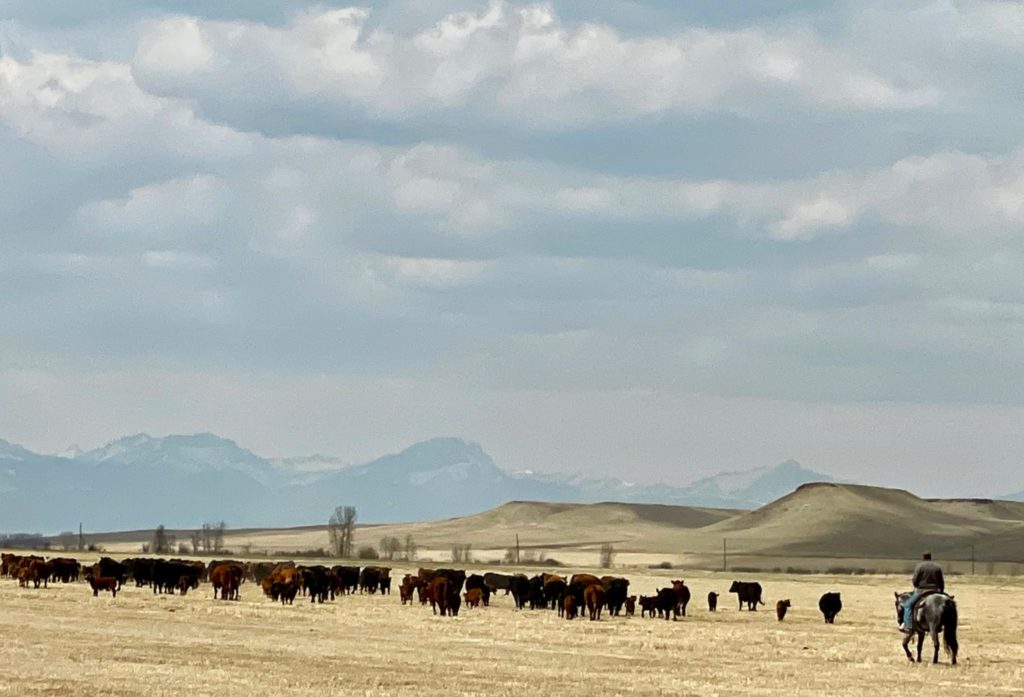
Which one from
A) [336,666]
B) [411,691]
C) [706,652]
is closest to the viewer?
[411,691]

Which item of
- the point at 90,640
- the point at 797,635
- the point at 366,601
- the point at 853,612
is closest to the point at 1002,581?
the point at 853,612

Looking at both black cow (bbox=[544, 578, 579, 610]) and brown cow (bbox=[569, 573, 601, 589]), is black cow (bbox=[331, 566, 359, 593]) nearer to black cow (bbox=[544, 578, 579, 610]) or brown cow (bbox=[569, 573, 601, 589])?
black cow (bbox=[544, 578, 579, 610])

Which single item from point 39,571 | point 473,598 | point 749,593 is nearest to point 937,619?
point 473,598

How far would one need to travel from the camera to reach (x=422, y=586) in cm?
6209

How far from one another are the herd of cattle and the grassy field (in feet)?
2.92

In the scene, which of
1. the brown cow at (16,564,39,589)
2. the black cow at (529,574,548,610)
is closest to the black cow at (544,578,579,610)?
the black cow at (529,574,548,610)

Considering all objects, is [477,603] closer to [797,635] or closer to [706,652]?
[797,635]

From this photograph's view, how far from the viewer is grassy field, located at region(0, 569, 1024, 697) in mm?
28047

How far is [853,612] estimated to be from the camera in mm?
62125

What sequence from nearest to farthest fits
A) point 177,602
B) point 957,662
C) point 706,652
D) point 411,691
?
point 411,691, point 957,662, point 706,652, point 177,602

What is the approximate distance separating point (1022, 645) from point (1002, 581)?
7300 centimetres

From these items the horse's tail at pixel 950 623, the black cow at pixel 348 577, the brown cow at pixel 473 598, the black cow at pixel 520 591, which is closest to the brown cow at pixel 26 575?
the black cow at pixel 348 577

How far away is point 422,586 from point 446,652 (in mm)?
26242

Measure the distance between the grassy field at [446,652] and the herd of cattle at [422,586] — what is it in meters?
0.89
